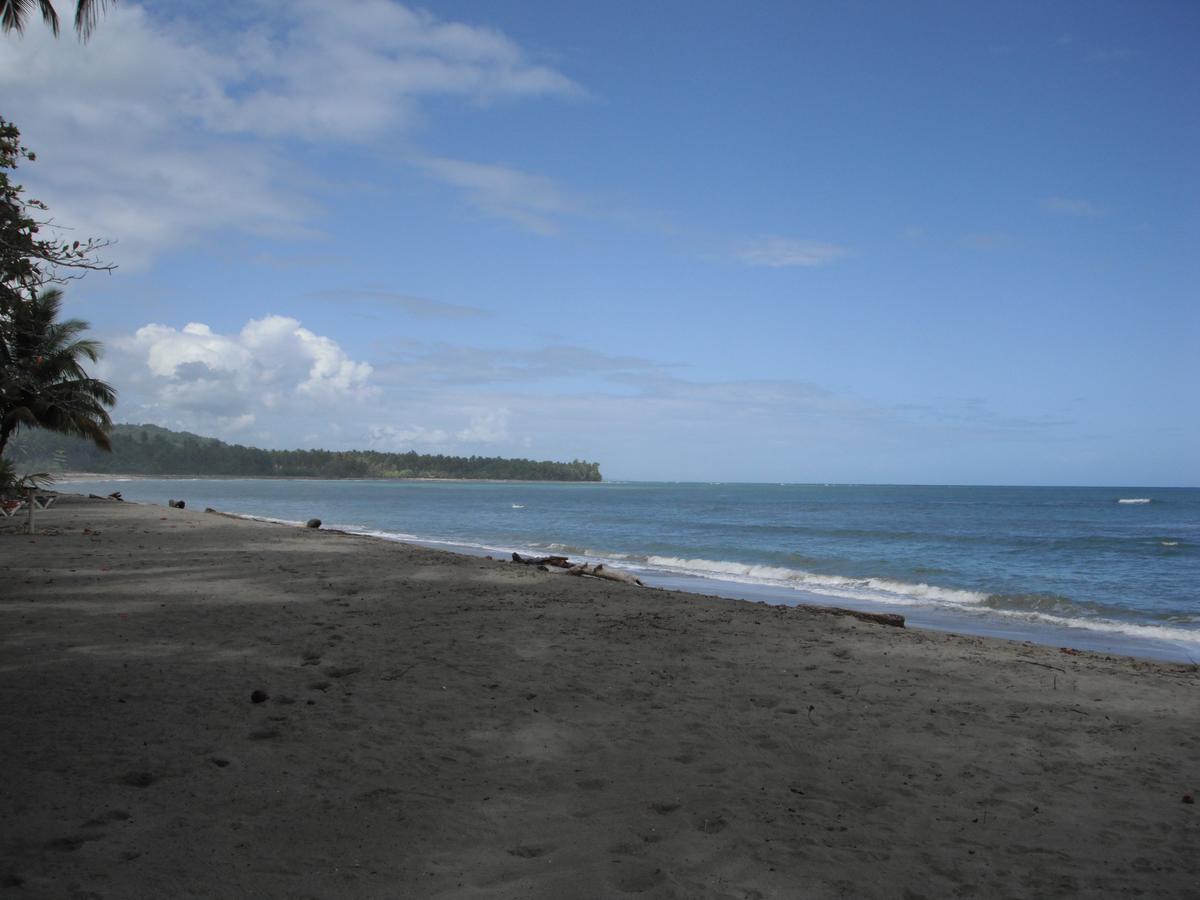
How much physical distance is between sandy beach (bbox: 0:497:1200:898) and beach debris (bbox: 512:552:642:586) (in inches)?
194

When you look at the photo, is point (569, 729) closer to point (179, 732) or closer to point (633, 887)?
point (633, 887)

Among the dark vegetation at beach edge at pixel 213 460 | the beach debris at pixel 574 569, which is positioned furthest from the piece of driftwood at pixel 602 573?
the dark vegetation at beach edge at pixel 213 460

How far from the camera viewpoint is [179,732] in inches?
168

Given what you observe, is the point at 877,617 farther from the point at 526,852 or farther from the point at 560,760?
the point at 526,852

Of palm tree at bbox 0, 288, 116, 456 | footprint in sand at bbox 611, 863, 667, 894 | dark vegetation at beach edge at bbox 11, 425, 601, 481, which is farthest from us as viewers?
dark vegetation at beach edge at bbox 11, 425, 601, 481

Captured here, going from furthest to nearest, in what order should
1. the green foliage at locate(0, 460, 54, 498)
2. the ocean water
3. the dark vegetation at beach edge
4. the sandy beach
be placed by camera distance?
the dark vegetation at beach edge → the green foliage at locate(0, 460, 54, 498) → the ocean water → the sandy beach

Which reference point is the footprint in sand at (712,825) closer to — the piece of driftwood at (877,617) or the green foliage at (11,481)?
the piece of driftwood at (877,617)

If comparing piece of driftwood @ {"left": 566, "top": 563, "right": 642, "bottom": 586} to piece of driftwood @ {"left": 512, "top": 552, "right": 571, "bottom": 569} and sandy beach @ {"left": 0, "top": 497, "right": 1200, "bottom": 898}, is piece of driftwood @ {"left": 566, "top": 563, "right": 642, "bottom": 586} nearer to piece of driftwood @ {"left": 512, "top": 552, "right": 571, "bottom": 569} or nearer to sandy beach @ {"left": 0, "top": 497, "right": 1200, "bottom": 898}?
piece of driftwood @ {"left": 512, "top": 552, "right": 571, "bottom": 569}

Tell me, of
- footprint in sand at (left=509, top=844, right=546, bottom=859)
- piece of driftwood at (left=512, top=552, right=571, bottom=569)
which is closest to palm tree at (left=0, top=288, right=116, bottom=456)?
piece of driftwood at (left=512, top=552, right=571, bottom=569)

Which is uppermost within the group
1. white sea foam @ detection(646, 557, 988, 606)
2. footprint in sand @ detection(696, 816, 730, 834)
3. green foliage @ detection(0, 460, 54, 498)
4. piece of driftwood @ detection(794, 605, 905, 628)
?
green foliage @ detection(0, 460, 54, 498)

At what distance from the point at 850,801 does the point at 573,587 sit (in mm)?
7349

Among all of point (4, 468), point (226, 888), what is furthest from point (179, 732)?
point (4, 468)

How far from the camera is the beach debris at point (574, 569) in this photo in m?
13.0

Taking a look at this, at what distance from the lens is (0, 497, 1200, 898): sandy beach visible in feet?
10.1
